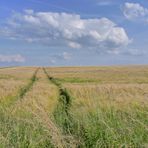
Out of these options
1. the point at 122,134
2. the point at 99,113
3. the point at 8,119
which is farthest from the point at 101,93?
the point at 8,119

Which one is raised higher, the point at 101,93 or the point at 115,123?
the point at 101,93

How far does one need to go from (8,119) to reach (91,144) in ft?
7.54

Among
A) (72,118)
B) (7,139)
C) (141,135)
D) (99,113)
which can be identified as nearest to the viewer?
(141,135)

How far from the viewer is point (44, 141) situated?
7.27 m

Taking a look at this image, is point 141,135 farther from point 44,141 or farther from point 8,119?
point 8,119

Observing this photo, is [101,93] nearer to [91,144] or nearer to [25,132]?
[91,144]

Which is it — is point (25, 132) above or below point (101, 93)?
below

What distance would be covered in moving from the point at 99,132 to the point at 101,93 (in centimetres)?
75

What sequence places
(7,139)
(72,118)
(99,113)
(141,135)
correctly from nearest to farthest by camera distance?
(141,135), (7,139), (99,113), (72,118)

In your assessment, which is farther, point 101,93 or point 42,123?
point 101,93

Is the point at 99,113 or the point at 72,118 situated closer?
the point at 99,113

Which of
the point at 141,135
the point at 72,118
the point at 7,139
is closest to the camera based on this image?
the point at 141,135

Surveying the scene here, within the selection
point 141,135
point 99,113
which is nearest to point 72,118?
point 99,113

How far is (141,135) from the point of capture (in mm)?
6844
